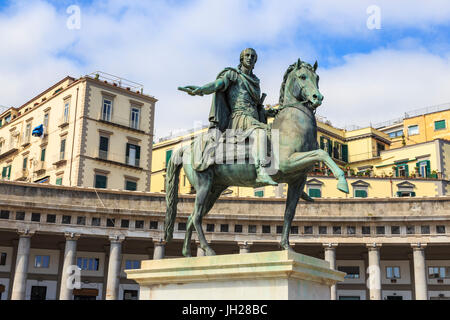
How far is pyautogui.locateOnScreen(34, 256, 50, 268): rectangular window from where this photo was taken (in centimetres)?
5366

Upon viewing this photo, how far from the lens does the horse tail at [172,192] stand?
15.1 meters

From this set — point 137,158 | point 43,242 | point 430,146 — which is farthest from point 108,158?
point 430,146

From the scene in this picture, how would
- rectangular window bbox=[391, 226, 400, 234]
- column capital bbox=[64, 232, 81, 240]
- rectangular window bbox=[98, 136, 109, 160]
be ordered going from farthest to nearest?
rectangular window bbox=[98, 136, 109, 160]
rectangular window bbox=[391, 226, 400, 234]
column capital bbox=[64, 232, 81, 240]

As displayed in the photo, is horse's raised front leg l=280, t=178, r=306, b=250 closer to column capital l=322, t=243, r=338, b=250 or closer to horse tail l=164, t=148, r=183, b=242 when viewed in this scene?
horse tail l=164, t=148, r=183, b=242

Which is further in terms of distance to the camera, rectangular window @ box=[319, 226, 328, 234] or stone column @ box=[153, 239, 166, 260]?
rectangular window @ box=[319, 226, 328, 234]

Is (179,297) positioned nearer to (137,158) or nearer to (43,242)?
(43,242)

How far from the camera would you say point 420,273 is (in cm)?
4869

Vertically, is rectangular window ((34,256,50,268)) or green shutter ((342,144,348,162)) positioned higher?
green shutter ((342,144,348,162))

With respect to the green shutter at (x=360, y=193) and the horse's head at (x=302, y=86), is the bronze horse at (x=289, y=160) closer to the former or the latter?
the horse's head at (x=302, y=86)

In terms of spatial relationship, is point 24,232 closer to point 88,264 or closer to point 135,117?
point 88,264

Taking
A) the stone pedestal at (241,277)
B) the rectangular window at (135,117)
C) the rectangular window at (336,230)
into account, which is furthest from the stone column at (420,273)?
the stone pedestal at (241,277)

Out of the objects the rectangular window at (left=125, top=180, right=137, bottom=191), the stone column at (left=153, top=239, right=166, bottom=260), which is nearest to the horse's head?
the stone column at (left=153, top=239, right=166, bottom=260)

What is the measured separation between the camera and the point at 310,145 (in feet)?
44.2

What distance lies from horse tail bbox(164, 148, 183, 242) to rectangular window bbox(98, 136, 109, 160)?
4521 centimetres
